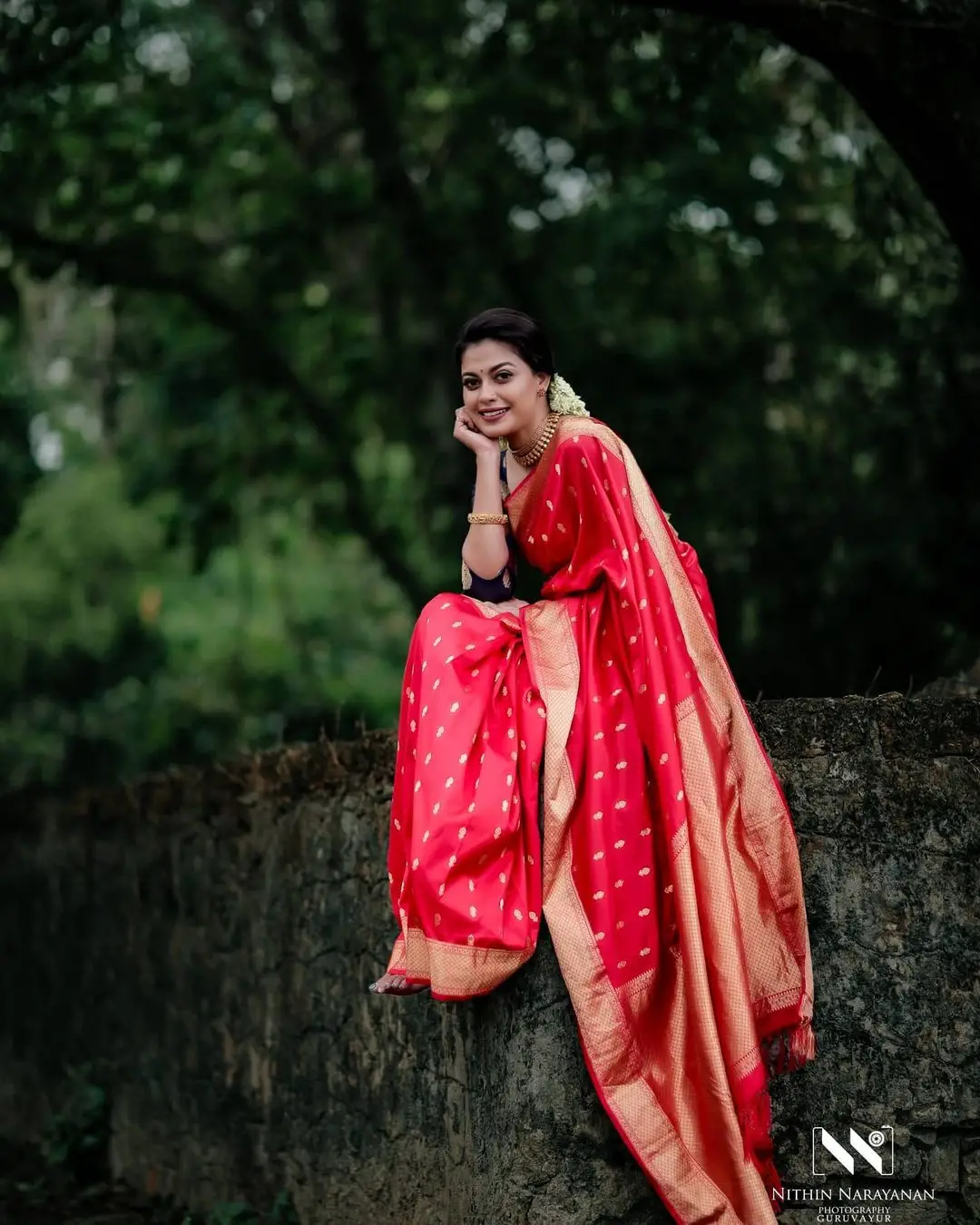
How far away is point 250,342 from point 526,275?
188 cm

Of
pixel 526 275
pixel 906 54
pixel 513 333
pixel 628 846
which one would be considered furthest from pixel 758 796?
pixel 526 275

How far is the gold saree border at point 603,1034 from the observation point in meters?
3.16

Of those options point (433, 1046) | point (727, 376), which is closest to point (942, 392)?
point (727, 376)

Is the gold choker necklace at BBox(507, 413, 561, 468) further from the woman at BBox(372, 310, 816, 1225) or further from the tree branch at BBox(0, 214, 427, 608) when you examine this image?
the tree branch at BBox(0, 214, 427, 608)

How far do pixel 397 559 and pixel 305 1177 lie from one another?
19.2 ft

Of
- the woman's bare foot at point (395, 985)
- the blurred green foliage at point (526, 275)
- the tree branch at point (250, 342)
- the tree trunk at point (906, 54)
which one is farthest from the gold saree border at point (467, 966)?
the tree branch at point (250, 342)

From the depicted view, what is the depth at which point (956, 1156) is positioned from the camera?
359 cm

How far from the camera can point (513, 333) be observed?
3590mm

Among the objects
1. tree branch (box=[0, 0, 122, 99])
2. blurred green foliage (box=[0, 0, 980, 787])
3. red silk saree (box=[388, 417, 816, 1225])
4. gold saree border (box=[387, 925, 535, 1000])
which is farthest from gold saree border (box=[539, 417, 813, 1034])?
tree branch (box=[0, 0, 122, 99])

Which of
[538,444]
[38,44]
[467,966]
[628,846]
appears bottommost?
[467,966]

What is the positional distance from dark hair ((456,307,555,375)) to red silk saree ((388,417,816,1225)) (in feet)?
0.70

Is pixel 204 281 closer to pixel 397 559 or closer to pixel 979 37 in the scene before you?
pixel 397 559

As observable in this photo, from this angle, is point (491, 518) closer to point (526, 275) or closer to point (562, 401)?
point (562, 401)

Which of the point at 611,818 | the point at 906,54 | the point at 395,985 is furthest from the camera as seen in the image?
the point at 906,54
